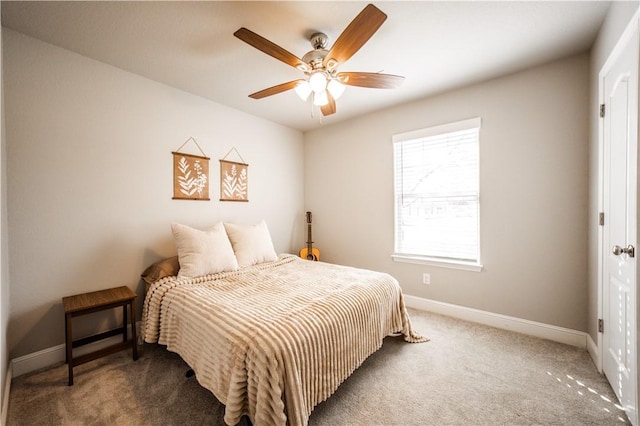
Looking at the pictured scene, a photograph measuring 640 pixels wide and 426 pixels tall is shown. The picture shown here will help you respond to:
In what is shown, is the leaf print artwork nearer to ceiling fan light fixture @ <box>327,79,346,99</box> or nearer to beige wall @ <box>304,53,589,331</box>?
ceiling fan light fixture @ <box>327,79,346,99</box>

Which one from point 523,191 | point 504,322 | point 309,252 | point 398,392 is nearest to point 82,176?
point 309,252

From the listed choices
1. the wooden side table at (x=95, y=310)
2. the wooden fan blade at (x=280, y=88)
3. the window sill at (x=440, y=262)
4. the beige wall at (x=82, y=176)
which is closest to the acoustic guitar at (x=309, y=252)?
the window sill at (x=440, y=262)

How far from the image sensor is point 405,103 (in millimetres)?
3227

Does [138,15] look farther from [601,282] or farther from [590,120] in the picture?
[601,282]

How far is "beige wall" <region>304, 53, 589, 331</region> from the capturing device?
2270mm

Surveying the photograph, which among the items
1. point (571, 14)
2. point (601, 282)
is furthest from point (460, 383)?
point (571, 14)

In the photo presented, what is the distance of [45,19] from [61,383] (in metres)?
2.56

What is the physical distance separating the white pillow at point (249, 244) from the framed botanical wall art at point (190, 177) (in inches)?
20.8

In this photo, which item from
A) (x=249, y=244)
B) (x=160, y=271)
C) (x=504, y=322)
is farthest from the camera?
(x=249, y=244)

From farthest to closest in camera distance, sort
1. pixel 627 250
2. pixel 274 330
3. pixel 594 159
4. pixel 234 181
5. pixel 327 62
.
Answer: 1. pixel 234 181
2. pixel 594 159
3. pixel 327 62
4. pixel 627 250
5. pixel 274 330

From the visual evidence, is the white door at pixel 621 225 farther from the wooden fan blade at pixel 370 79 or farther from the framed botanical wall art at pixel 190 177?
the framed botanical wall art at pixel 190 177

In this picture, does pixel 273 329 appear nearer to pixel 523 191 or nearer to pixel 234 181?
pixel 234 181

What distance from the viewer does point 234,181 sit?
130 inches

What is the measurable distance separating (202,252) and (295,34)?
1985mm
